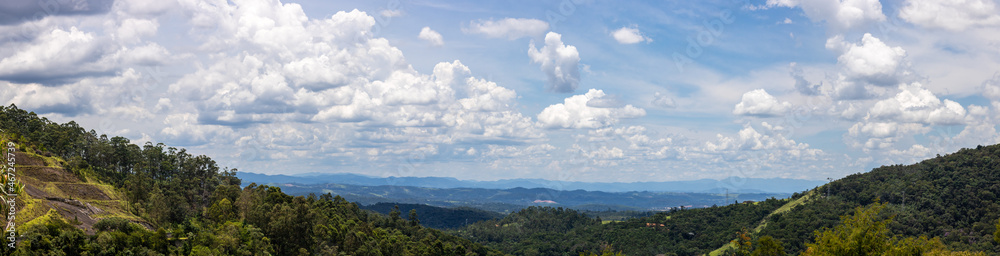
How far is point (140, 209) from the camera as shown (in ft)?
301

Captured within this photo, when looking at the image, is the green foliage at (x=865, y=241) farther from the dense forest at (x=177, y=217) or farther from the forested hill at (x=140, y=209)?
the forested hill at (x=140, y=209)

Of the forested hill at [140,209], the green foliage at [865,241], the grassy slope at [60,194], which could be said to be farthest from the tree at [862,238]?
the grassy slope at [60,194]

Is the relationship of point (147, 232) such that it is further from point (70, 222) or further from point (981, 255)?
point (981, 255)

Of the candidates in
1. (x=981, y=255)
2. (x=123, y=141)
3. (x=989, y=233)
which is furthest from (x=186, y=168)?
(x=989, y=233)

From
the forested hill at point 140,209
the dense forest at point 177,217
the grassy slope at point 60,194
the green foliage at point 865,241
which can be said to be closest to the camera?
the green foliage at point 865,241

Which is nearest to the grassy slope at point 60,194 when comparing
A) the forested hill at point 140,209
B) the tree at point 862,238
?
the forested hill at point 140,209

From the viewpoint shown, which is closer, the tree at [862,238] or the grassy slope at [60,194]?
the tree at [862,238]

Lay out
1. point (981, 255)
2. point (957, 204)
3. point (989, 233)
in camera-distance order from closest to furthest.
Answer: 1. point (981, 255)
2. point (989, 233)
3. point (957, 204)

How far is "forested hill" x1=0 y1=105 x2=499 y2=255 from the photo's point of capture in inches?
2514

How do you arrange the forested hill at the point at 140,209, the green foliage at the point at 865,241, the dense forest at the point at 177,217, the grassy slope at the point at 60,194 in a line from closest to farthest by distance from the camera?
the green foliage at the point at 865,241 → the dense forest at the point at 177,217 → the forested hill at the point at 140,209 → the grassy slope at the point at 60,194

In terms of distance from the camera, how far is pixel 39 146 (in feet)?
349

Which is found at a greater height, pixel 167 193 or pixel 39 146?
pixel 39 146

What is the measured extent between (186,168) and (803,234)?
18178 centimetres

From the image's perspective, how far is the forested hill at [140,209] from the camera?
63844mm
